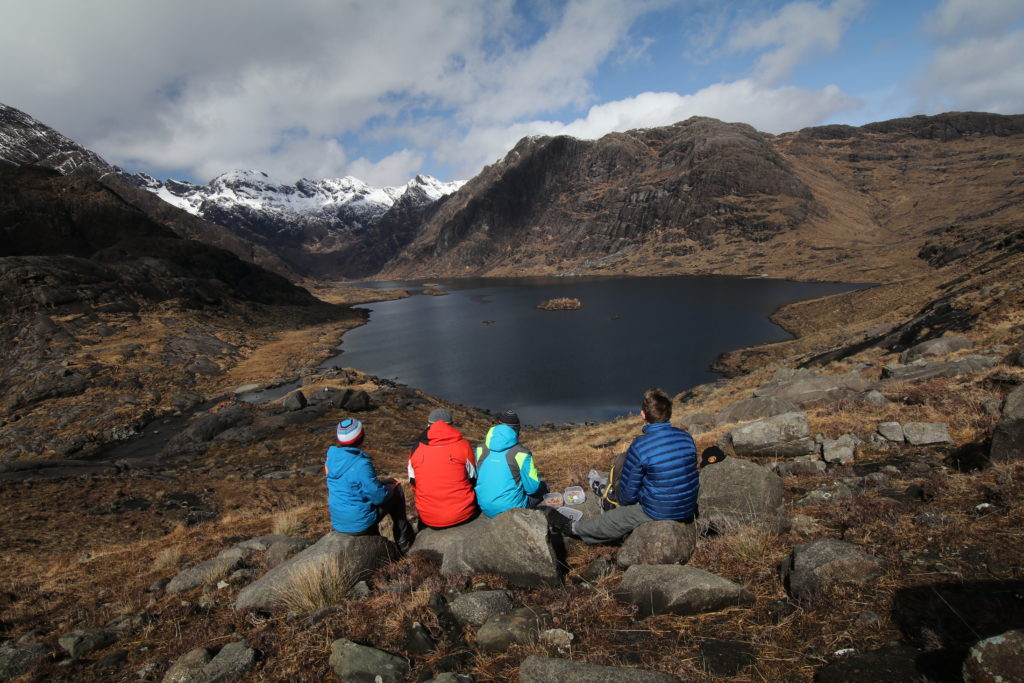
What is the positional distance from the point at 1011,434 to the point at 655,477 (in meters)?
4.52

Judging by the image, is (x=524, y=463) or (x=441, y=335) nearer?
(x=524, y=463)

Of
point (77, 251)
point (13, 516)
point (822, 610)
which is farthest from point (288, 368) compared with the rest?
point (822, 610)

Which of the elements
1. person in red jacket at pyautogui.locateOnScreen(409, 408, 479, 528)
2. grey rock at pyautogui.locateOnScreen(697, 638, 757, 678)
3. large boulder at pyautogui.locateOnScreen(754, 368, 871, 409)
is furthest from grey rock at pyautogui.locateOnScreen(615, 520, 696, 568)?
large boulder at pyautogui.locateOnScreen(754, 368, 871, 409)

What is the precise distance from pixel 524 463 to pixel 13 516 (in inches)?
668

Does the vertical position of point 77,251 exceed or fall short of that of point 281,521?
it exceeds it

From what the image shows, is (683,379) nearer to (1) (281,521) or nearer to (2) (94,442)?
(1) (281,521)

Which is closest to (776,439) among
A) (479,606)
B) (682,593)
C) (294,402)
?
→ (682,593)

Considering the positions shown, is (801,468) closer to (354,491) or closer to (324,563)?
(354,491)

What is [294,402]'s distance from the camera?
28.4 m

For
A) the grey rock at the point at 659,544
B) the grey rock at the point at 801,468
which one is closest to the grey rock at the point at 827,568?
the grey rock at the point at 659,544

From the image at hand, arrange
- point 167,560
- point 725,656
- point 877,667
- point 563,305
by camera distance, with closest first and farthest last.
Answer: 1. point 877,667
2. point 725,656
3. point 167,560
4. point 563,305

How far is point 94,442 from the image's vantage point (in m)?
27.5

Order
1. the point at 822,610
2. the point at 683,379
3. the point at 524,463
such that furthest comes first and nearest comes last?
1. the point at 683,379
2. the point at 524,463
3. the point at 822,610

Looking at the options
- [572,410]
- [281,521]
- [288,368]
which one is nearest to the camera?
[281,521]
